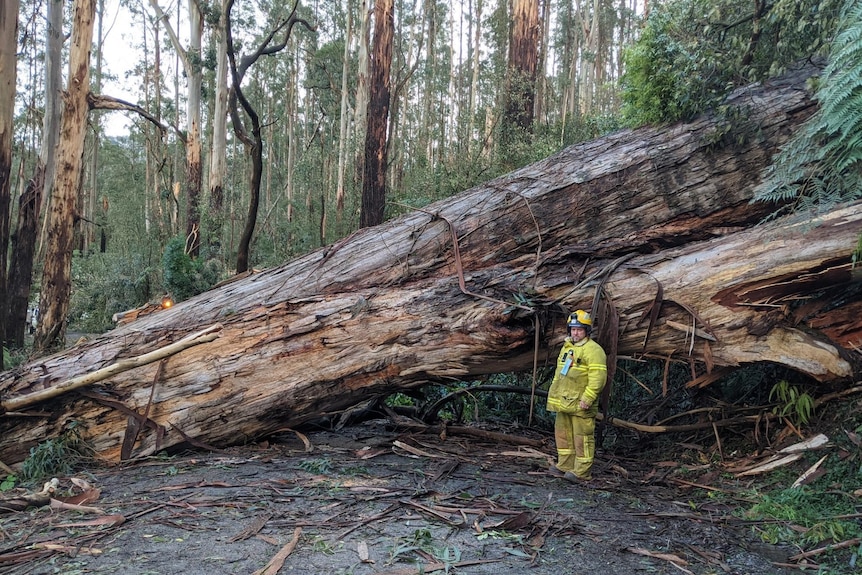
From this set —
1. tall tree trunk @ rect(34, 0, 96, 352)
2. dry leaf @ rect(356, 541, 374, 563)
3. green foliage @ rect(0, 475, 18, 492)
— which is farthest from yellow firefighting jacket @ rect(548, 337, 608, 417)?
tall tree trunk @ rect(34, 0, 96, 352)

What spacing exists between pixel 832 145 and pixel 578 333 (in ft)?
8.36

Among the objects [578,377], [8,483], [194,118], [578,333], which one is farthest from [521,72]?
[194,118]

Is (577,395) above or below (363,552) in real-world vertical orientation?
above

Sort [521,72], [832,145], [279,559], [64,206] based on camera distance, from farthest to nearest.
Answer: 1. [521,72]
2. [64,206]
3. [832,145]
4. [279,559]

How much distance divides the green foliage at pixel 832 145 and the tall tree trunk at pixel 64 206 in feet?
30.3

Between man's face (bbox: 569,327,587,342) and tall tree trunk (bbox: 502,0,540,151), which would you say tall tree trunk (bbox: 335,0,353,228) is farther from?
man's face (bbox: 569,327,587,342)

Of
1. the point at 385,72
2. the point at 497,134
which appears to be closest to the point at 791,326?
the point at 497,134

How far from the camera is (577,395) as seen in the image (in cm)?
555

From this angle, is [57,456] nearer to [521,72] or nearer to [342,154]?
[521,72]

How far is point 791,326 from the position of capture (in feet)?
16.8

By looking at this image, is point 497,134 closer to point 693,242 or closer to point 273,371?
point 693,242

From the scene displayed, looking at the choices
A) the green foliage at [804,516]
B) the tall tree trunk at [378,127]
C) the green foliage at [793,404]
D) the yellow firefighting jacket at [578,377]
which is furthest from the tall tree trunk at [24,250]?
the green foliage at [804,516]

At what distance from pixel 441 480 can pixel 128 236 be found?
81.3ft

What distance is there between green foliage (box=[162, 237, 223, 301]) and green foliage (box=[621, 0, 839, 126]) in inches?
344
